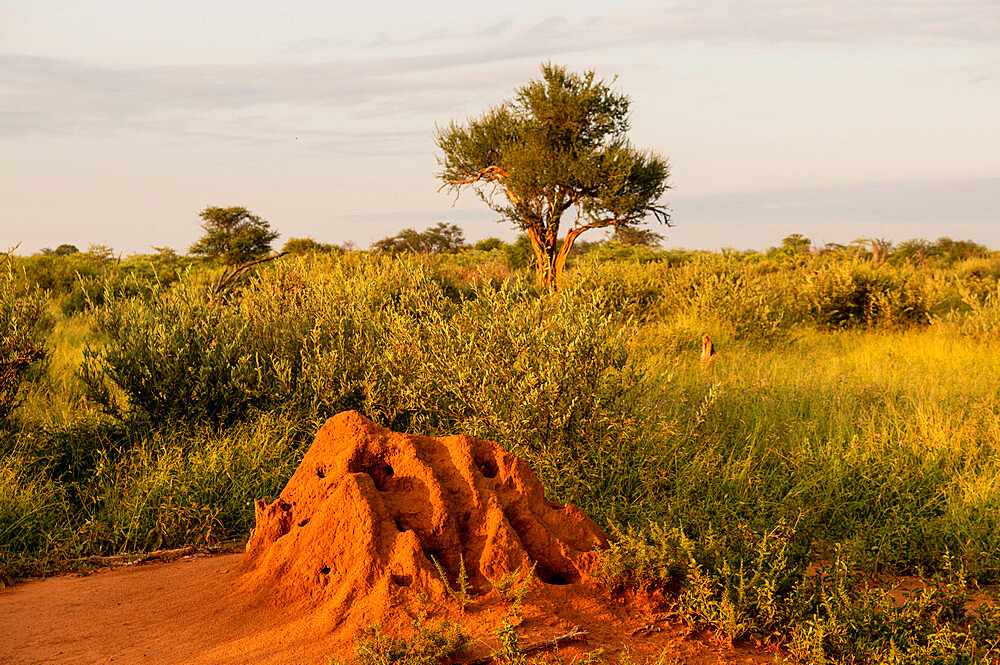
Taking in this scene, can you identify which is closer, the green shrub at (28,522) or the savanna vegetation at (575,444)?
the savanna vegetation at (575,444)

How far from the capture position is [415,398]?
20.2 feet

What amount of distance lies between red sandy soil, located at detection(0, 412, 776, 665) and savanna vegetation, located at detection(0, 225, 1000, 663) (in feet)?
0.97

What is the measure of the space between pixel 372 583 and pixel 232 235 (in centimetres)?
3322

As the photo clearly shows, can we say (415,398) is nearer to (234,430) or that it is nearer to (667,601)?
(234,430)

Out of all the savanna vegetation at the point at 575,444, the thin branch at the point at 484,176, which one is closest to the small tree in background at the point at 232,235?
the thin branch at the point at 484,176

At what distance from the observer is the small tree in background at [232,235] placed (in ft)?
111

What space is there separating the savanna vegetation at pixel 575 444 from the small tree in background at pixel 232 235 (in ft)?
84.7

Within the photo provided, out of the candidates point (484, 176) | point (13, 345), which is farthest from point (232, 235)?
point (13, 345)

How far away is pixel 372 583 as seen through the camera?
349 centimetres

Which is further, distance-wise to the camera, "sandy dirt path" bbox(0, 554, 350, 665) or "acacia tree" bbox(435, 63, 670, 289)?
"acacia tree" bbox(435, 63, 670, 289)

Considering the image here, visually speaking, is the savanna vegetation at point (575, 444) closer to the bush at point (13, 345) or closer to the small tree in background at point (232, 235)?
the bush at point (13, 345)

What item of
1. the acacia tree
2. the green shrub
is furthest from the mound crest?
the acacia tree

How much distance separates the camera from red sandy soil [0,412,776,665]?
3.35m

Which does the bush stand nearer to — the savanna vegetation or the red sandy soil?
the savanna vegetation
